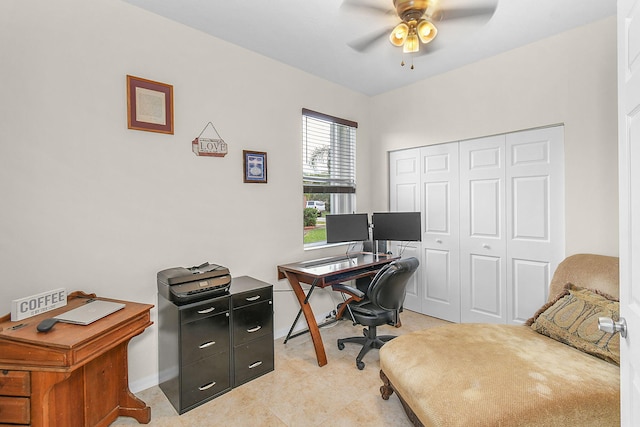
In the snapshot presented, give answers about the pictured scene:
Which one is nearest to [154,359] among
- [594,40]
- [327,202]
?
[327,202]

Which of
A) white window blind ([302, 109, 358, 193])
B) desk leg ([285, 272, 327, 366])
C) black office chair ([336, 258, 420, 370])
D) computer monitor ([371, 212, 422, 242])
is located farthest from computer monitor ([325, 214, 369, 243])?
black office chair ([336, 258, 420, 370])

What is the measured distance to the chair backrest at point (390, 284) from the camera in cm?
237

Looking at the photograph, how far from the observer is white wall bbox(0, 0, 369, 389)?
5.95 ft

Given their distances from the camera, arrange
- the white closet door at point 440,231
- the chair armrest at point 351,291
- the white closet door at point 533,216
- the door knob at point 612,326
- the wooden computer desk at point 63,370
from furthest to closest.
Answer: the white closet door at point 440,231 → the white closet door at point 533,216 → the chair armrest at point 351,291 → the wooden computer desk at point 63,370 → the door knob at point 612,326

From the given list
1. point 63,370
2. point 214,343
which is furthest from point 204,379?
point 63,370

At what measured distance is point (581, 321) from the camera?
1.88 metres

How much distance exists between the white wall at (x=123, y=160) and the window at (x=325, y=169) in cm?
36

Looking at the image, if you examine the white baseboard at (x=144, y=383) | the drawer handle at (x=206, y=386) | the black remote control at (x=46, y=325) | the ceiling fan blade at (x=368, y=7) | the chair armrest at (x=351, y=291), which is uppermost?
the ceiling fan blade at (x=368, y=7)

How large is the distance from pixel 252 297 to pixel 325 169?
5.78ft

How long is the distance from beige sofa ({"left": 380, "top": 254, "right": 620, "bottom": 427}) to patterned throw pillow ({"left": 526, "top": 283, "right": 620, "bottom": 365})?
0.05 ft

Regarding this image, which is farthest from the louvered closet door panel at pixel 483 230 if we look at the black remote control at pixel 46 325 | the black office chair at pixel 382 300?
the black remote control at pixel 46 325

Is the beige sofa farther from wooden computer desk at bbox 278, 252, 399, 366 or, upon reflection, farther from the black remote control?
the black remote control

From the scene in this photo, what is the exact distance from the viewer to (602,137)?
7.79ft

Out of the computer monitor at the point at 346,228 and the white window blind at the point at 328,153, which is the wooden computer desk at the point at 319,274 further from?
the white window blind at the point at 328,153
